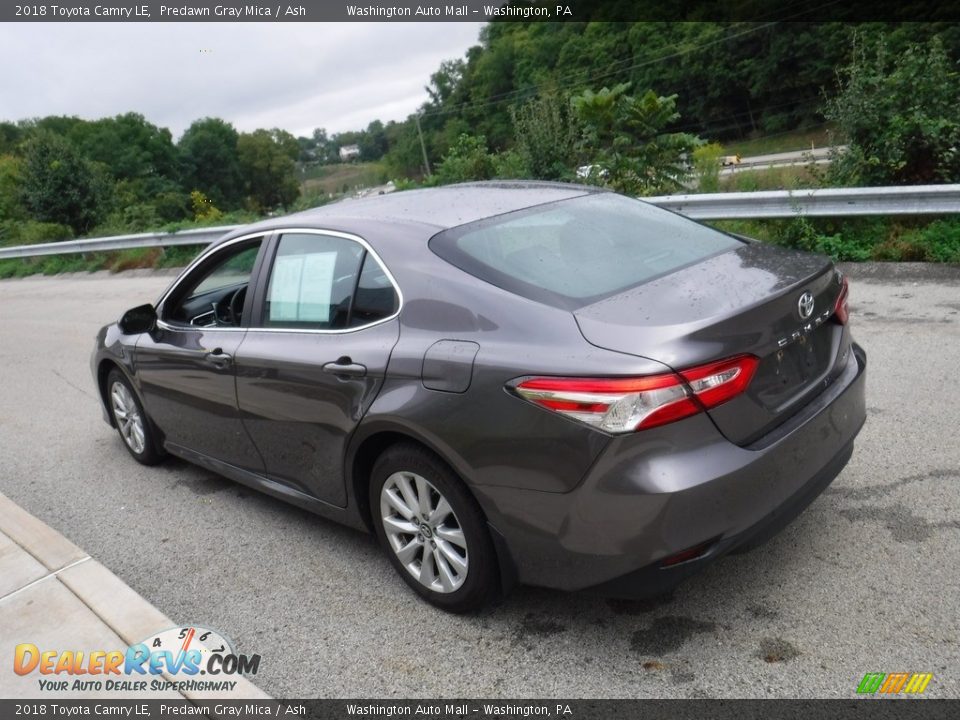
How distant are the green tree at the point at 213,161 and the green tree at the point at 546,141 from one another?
91.7 m

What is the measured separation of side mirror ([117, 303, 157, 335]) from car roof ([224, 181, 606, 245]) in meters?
0.80

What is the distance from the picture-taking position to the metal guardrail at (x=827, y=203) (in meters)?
7.53

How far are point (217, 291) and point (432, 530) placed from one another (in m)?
2.43

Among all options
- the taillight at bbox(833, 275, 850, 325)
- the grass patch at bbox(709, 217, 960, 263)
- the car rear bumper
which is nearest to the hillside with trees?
the grass patch at bbox(709, 217, 960, 263)

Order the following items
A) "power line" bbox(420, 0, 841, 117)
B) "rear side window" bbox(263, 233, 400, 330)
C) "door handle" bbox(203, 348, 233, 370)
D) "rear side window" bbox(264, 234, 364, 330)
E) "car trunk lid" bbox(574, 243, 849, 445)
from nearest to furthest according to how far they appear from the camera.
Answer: "car trunk lid" bbox(574, 243, 849, 445) < "rear side window" bbox(263, 233, 400, 330) < "rear side window" bbox(264, 234, 364, 330) < "door handle" bbox(203, 348, 233, 370) < "power line" bbox(420, 0, 841, 117)

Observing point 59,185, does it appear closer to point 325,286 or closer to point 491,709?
point 325,286

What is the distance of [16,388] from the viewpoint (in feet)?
27.5

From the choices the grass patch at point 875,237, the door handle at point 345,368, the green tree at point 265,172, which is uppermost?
the door handle at point 345,368

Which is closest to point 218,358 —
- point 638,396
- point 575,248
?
point 575,248

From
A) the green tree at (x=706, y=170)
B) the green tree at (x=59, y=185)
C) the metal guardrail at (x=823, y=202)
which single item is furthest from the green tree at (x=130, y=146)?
the metal guardrail at (x=823, y=202)

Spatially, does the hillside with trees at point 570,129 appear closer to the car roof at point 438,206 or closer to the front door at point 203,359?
the car roof at point 438,206

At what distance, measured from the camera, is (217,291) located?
508 centimetres

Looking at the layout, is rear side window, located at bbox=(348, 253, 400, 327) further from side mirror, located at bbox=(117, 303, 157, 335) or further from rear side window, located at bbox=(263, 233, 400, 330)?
side mirror, located at bbox=(117, 303, 157, 335)

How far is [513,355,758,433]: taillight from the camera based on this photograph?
2.71m
